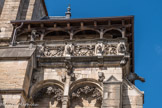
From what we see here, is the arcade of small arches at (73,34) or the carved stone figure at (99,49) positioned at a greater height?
the arcade of small arches at (73,34)

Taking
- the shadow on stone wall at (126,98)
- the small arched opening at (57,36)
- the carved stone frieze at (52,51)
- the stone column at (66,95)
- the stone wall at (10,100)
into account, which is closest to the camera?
the stone wall at (10,100)

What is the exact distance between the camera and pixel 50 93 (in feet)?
54.5

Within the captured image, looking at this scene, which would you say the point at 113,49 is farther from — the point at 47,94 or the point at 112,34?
the point at 47,94

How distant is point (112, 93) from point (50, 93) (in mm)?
2780

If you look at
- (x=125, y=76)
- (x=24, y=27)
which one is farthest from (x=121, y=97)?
(x=24, y=27)

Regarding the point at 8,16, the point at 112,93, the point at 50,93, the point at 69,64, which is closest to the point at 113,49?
the point at 69,64

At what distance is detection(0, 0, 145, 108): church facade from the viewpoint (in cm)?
1599

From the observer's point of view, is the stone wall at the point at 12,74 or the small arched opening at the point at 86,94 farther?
the small arched opening at the point at 86,94

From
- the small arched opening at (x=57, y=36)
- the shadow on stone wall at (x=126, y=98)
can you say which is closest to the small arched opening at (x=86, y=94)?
the shadow on stone wall at (x=126, y=98)

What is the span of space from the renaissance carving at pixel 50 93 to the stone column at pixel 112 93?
203 centimetres

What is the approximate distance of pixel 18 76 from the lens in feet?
53.5

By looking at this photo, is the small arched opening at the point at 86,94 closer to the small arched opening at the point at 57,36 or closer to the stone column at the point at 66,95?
the stone column at the point at 66,95

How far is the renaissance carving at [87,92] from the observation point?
16.2m

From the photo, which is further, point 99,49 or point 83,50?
point 83,50
